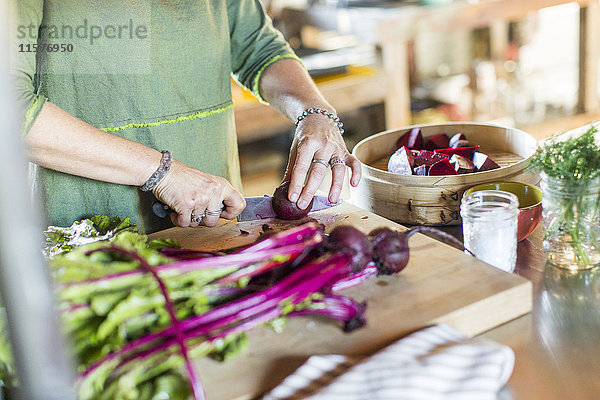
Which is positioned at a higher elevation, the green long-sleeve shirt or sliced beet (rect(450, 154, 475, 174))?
the green long-sleeve shirt

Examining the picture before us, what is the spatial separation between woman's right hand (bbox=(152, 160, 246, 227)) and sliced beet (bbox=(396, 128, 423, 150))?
18.4 inches

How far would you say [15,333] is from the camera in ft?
1.67

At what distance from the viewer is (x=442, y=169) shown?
4.65ft

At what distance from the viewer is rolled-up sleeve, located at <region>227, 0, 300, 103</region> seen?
1.82m

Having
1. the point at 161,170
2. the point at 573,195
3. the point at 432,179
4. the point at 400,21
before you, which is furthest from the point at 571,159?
the point at 400,21

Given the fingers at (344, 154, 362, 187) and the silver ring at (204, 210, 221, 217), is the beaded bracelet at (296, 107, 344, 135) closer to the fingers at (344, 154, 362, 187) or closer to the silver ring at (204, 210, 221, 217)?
the fingers at (344, 154, 362, 187)

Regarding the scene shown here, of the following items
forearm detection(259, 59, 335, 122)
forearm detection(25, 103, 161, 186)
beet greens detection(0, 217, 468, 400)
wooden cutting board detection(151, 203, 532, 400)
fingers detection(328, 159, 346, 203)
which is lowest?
wooden cutting board detection(151, 203, 532, 400)

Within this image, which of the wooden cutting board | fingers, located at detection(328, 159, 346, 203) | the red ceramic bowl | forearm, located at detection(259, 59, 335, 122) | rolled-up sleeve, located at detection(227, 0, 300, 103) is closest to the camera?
the wooden cutting board

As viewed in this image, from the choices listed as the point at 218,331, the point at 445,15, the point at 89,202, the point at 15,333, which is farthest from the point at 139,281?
the point at 445,15

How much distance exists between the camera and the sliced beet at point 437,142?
1.60 meters

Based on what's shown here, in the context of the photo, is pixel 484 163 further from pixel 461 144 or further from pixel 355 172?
pixel 355 172

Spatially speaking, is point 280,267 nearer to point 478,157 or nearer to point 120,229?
point 120,229

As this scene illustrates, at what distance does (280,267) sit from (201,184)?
0.44m

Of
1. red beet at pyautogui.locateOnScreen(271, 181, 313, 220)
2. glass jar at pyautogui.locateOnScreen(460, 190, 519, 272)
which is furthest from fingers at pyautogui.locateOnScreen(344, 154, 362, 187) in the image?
glass jar at pyautogui.locateOnScreen(460, 190, 519, 272)
